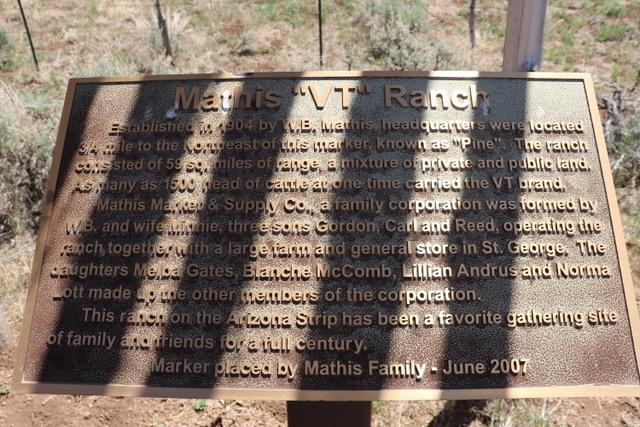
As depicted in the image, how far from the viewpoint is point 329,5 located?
25.8 ft

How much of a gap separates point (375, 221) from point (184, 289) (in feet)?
2.79

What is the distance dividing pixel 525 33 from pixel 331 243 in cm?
189

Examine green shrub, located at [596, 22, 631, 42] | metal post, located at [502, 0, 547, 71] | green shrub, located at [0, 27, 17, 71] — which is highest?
green shrub, located at [596, 22, 631, 42]

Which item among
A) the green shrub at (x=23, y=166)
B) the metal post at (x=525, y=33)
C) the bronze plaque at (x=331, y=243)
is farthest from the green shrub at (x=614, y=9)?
the green shrub at (x=23, y=166)

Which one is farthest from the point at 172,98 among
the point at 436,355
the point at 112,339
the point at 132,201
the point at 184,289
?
the point at 436,355

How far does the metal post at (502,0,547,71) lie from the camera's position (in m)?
3.11

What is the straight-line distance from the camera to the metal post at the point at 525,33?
3107mm

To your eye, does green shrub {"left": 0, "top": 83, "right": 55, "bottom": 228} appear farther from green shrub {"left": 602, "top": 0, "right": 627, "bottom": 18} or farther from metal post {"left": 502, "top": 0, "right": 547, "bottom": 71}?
green shrub {"left": 602, "top": 0, "right": 627, "bottom": 18}

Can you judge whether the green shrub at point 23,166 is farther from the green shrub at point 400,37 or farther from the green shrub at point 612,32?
the green shrub at point 612,32

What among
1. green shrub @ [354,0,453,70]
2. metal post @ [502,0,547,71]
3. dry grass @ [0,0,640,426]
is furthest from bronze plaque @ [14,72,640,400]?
green shrub @ [354,0,453,70]

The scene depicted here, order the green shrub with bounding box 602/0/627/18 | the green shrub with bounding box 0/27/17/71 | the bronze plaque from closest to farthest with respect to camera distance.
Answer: the bronze plaque
the green shrub with bounding box 0/27/17/71
the green shrub with bounding box 602/0/627/18

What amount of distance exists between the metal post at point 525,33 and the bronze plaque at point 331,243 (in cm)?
71

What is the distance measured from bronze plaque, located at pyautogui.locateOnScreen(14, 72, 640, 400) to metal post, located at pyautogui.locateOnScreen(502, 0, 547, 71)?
0.71 m

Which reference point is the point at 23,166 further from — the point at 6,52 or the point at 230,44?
the point at 230,44
